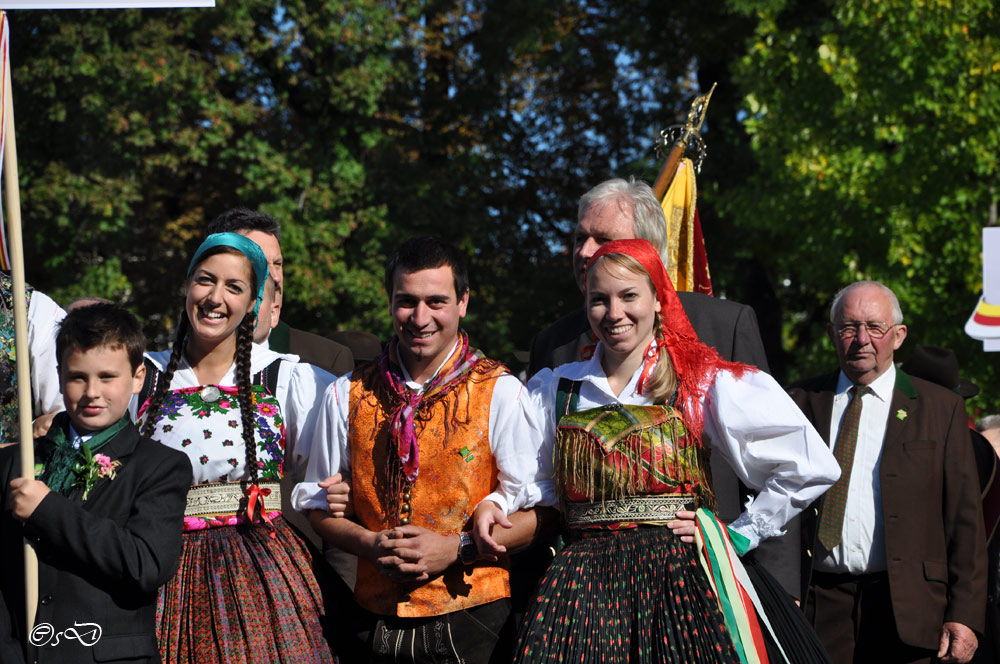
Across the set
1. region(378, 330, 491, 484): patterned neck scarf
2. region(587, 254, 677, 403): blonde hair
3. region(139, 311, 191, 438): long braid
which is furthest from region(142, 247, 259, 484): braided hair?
region(587, 254, 677, 403): blonde hair

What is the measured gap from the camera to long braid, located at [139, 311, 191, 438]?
354 centimetres

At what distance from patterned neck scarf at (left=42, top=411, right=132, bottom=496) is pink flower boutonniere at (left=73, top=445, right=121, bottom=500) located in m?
0.01

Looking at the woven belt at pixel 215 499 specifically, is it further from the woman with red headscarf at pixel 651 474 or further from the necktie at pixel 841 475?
the necktie at pixel 841 475

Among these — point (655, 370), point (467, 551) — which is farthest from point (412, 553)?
point (655, 370)

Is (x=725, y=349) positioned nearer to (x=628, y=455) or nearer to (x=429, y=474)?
(x=628, y=455)

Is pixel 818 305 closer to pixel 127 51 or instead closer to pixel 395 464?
pixel 127 51

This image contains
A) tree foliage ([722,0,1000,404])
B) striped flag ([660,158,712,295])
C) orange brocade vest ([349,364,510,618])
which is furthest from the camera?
tree foliage ([722,0,1000,404])

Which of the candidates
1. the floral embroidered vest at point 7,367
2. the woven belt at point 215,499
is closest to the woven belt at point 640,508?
the woven belt at point 215,499

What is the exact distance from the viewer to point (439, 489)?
11.3 ft

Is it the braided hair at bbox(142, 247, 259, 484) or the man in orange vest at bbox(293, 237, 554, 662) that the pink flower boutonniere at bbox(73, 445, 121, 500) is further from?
the man in orange vest at bbox(293, 237, 554, 662)

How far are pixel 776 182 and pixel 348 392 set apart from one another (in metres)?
9.31

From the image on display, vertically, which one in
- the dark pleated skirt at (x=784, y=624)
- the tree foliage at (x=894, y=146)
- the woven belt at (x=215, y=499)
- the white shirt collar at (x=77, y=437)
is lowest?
the dark pleated skirt at (x=784, y=624)

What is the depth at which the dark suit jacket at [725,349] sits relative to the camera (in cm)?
385

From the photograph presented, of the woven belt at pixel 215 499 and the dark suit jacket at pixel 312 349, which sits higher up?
the dark suit jacket at pixel 312 349
